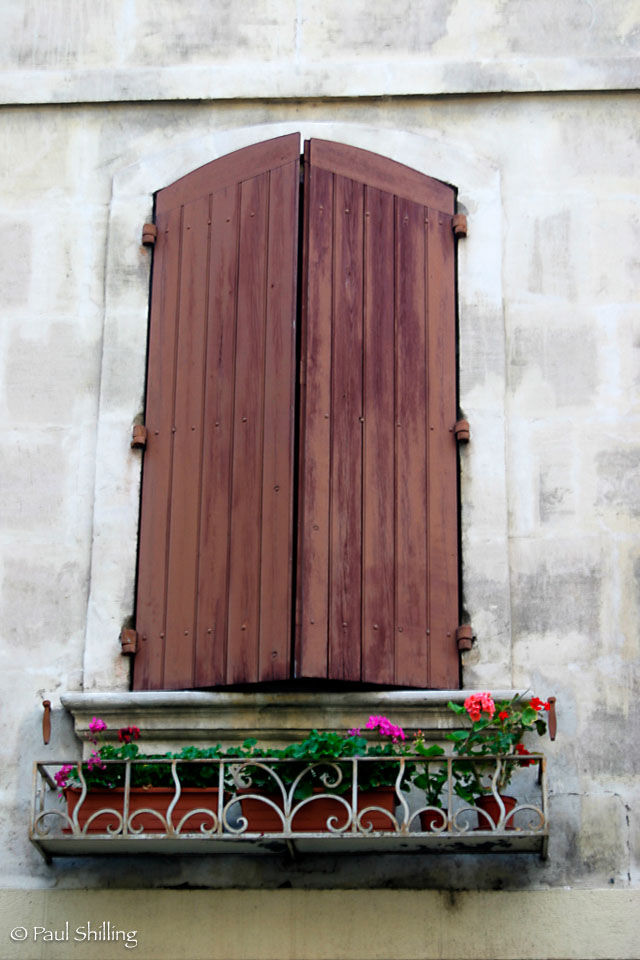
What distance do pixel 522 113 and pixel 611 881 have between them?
3.95 meters

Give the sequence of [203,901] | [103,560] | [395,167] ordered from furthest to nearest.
→ 1. [395,167]
2. [103,560]
3. [203,901]

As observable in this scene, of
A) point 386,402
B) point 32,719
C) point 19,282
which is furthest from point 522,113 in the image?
point 32,719

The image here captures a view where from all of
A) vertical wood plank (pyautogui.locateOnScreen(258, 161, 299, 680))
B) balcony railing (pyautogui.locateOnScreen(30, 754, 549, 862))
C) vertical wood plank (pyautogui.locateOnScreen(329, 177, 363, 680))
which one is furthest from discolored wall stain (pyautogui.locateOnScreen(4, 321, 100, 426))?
balcony railing (pyautogui.locateOnScreen(30, 754, 549, 862))

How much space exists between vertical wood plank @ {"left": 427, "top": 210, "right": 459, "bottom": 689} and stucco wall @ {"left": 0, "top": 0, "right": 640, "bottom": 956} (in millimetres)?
89

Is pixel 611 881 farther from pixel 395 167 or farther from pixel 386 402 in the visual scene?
pixel 395 167

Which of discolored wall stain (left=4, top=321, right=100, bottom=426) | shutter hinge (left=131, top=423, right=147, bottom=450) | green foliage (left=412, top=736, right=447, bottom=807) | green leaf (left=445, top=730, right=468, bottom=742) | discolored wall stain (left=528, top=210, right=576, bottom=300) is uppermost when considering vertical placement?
discolored wall stain (left=528, top=210, right=576, bottom=300)

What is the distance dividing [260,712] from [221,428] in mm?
1370

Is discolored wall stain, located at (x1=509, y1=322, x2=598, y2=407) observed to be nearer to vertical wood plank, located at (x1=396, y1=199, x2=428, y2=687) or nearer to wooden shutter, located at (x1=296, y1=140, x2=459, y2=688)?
wooden shutter, located at (x1=296, y1=140, x2=459, y2=688)

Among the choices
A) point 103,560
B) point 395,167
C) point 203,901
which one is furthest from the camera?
point 395,167

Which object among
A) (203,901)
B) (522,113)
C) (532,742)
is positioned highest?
(522,113)

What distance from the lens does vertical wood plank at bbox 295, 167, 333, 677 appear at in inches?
344

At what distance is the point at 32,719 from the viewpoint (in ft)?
29.3

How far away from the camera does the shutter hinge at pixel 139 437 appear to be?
9.31 meters

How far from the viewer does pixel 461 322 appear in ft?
31.3
